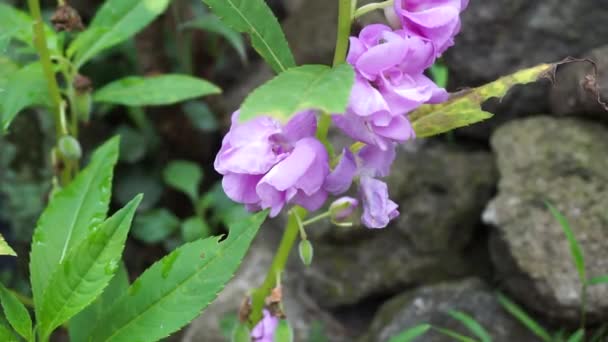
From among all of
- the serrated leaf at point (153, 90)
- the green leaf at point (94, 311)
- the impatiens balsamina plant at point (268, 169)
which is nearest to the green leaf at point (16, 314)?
the impatiens balsamina plant at point (268, 169)

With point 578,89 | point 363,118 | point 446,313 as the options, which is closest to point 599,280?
point 446,313

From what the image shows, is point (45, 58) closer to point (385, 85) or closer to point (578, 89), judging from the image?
point (385, 85)

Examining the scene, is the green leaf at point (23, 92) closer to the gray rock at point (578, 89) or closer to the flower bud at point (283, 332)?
the flower bud at point (283, 332)

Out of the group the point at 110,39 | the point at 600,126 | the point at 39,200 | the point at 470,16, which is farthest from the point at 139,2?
the point at 600,126

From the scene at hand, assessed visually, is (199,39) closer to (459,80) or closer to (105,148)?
(459,80)

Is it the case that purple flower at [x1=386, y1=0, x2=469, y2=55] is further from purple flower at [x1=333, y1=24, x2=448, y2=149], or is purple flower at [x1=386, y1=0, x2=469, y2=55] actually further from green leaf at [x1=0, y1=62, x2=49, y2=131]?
green leaf at [x1=0, y1=62, x2=49, y2=131]

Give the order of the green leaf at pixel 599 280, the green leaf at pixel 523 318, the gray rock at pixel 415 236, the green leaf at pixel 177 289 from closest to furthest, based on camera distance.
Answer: the green leaf at pixel 177 289 → the green leaf at pixel 599 280 → the green leaf at pixel 523 318 → the gray rock at pixel 415 236

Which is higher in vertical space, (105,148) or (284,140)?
(284,140)
